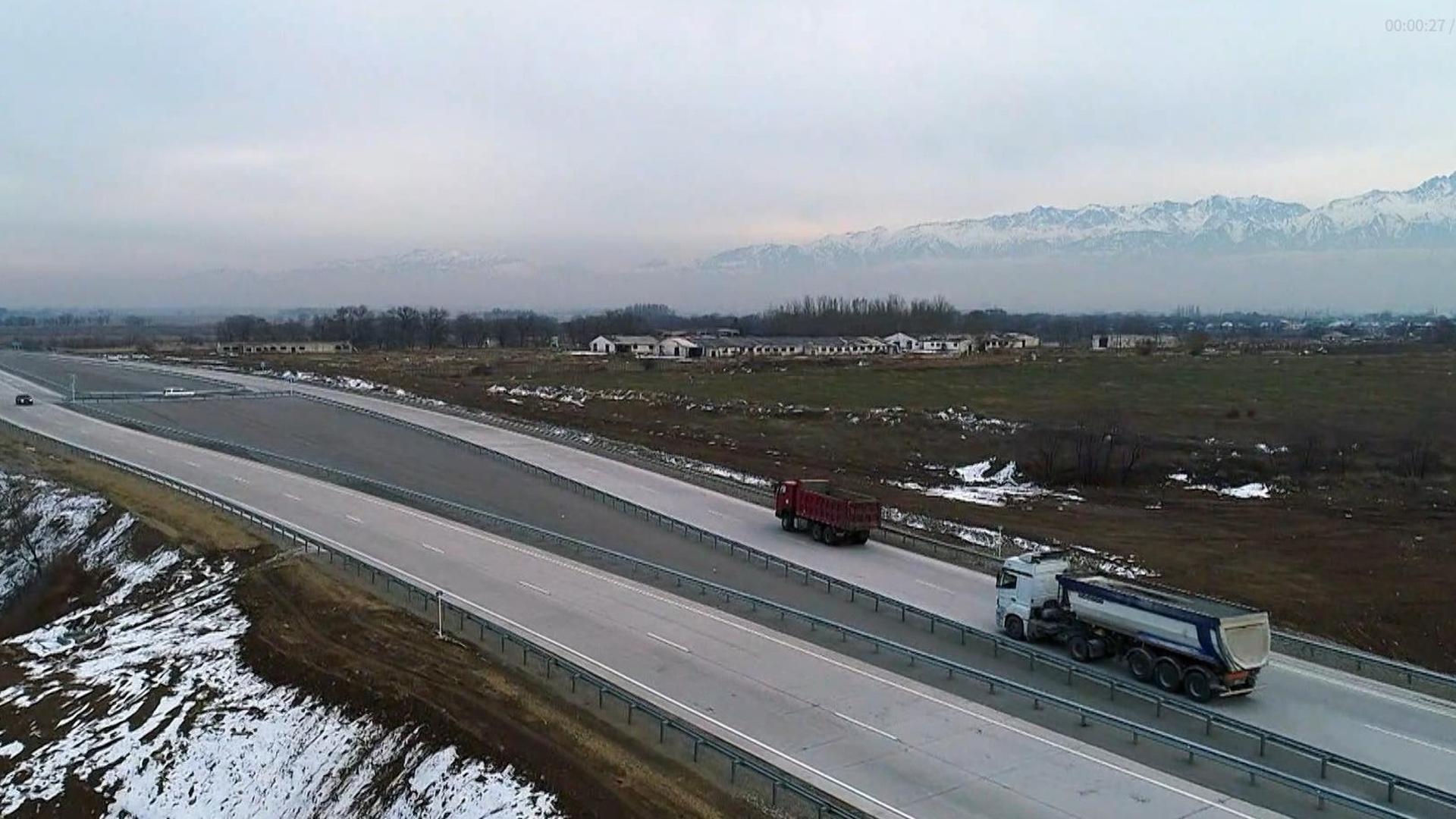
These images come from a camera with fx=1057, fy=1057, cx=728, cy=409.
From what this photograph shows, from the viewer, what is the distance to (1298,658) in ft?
83.7

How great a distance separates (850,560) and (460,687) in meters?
15.8

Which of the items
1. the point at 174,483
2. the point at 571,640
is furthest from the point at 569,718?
the point at 174,483

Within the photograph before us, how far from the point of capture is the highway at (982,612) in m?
20.5

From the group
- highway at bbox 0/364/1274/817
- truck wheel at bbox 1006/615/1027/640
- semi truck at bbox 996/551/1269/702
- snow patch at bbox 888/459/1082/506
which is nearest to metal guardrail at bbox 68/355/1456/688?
semi truck at bbox 996/551/1269/702

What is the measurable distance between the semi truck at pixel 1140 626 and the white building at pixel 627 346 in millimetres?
131928

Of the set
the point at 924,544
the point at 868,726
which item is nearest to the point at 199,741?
the point at 868,726

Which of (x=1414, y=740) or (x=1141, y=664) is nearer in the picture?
(x=1414, y=740)

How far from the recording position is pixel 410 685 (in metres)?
23.6

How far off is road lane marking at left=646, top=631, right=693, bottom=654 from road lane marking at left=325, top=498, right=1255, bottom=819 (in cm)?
190

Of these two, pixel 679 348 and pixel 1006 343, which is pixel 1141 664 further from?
pixel 1006 343

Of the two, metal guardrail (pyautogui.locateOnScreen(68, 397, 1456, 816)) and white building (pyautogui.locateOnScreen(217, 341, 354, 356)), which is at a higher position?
white building (pyautogui.locateOnScreen(217, 341, 354, 356))

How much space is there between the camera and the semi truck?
2214cm

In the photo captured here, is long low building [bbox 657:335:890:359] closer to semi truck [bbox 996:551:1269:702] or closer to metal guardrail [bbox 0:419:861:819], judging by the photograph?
metal guardrail [bbox 0:419:861:819]

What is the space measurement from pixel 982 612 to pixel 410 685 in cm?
1533
